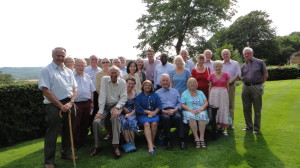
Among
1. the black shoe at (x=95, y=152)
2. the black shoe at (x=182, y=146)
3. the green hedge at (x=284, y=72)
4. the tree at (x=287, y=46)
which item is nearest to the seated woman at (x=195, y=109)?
the black shoe at (x=182, y=146)

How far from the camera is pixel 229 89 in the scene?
18.7 ft

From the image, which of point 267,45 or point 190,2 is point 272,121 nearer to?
point 190,2

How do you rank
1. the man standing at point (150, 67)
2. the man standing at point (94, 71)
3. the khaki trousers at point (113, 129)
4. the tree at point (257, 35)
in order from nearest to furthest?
the khaki trousers at point (113, 129)
the man standing at point (94, 71)
the man standing at point (150, 67)
the tree at point (257, 35)

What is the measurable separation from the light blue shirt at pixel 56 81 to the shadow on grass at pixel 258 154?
3.34 metres

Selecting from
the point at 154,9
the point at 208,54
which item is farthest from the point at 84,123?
the point at 154,9

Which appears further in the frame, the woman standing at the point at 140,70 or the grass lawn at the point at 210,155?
the woman standing at the point at 140,70

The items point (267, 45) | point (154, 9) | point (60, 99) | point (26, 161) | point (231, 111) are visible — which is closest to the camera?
point (60, 99)

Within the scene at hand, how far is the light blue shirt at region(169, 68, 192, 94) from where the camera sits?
5.20 meters

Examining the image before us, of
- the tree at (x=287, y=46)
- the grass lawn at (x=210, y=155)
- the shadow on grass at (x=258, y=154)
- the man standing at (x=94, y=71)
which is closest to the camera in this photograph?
the shadow on grass at (x=258, y=154)

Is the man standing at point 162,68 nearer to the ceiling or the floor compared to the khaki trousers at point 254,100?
nearer to the ceiling

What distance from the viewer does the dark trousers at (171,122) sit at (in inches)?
177

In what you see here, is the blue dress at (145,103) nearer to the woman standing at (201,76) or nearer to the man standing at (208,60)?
the woman standing at (201,76)

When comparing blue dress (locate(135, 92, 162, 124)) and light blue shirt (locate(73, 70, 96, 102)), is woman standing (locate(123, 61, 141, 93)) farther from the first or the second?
light blue shirt (locate(73, 70, 96, 102))

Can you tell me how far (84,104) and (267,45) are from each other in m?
47.2
